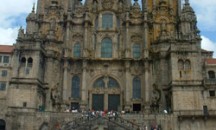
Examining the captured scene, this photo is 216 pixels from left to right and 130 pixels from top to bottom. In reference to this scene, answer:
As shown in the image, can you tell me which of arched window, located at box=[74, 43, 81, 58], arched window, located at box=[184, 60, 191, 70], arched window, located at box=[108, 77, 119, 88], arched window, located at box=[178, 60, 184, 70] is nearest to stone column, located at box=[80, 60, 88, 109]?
arched window, located at box=[74, 43, 81, 58]

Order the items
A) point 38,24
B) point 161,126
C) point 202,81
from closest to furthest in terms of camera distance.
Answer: point 161,126, point 202,81, point 38,24

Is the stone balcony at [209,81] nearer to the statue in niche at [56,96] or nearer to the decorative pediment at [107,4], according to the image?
the decorative pediment at [107,4]

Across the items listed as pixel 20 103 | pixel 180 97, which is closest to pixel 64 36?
pixel 20 103

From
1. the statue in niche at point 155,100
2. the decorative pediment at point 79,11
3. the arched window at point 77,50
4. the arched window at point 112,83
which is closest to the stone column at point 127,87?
the arched window at point 112,83

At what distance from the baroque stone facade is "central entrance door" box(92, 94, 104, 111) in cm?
16

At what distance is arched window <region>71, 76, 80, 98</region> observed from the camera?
170ft

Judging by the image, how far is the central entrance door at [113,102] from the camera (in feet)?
168

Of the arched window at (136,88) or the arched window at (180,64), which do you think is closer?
the arched window at (180,64)

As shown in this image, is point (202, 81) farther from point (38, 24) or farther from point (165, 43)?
point (38, 24)

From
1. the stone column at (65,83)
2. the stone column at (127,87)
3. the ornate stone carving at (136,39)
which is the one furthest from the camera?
the ornate stone carving at (136,39)

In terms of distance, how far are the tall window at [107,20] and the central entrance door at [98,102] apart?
12.1 metres

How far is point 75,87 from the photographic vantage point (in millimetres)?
52344

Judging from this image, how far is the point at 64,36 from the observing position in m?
54.4

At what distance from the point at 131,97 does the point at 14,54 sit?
19.0 m
